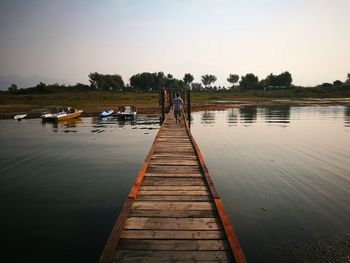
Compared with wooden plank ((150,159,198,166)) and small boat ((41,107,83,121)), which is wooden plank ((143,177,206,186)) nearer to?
wooden plank ((150,159,198,166))

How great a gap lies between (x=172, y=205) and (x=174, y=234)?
1.43 metres

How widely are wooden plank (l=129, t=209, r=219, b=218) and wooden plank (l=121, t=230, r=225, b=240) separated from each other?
0.74 metres

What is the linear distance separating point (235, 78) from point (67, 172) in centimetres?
18483

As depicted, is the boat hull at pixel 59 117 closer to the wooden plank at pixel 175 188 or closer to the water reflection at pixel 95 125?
the water reflection at pixel 95 125

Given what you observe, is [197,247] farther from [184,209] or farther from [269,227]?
[269,227]

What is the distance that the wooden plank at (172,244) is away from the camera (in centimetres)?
535

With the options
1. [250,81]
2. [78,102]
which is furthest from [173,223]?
[250,81]

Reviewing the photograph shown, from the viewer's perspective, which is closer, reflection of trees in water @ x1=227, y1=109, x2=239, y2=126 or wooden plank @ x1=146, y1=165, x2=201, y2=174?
wooden plank @ x1=146, y1=165, x2=201, y2=174

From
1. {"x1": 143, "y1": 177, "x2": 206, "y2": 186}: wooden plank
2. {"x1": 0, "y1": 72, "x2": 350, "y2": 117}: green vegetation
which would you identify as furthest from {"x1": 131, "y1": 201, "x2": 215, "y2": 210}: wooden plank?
{"x1": 0, "y1": 72, "x2": 350, "y2": 117}: green vegetation

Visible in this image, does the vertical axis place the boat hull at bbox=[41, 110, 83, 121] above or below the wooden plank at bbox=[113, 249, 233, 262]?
above

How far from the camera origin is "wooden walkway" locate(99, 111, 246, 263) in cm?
514

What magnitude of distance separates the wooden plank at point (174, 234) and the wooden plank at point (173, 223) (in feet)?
0.49

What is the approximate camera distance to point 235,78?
19012 cm

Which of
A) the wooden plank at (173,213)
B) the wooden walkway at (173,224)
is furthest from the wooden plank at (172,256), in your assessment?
the wooden plank at (173,213)
